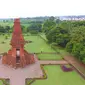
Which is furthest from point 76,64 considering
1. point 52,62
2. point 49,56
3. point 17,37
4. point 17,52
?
point 17,37

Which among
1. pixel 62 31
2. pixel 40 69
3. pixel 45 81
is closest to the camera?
pixel 45 81

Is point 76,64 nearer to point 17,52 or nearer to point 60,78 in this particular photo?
point 60,78

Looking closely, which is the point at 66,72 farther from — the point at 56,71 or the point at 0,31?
the point at 0,31

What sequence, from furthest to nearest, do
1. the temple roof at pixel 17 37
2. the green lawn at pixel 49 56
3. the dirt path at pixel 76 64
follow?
the green lawn at pixel 49 56 → the temple roof at pixel 17 37 → the dirt path at pixel 76 64

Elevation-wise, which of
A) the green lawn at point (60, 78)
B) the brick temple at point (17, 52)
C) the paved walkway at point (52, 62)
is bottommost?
the green lawn at point (60, 78)

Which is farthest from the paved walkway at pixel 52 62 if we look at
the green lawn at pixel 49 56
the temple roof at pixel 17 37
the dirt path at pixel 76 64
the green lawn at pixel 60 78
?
the temple roof at pixel 17 37

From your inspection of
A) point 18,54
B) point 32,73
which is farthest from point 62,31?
point 32,73

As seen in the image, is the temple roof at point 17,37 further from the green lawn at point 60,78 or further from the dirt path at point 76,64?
the dirt path at point 76,64

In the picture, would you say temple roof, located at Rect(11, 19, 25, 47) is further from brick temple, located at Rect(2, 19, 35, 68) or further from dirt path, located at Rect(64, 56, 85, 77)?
dirt path, located at Rect(64, 56, 85, 77)

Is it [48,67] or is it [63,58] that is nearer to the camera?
[48,67]
